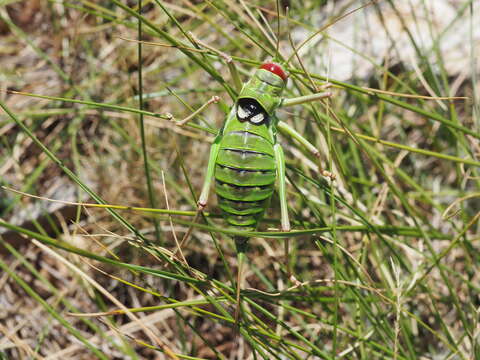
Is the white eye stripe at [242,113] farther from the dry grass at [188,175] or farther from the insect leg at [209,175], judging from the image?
the dry grass at [188,175]

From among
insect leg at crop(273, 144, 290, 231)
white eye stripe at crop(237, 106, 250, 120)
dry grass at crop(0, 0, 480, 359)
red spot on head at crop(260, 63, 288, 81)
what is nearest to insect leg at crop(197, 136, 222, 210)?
white eye stripe at crop(237, 106, 250, 120)

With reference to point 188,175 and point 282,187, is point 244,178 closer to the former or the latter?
point 282,187

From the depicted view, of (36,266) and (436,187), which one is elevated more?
(436,187)

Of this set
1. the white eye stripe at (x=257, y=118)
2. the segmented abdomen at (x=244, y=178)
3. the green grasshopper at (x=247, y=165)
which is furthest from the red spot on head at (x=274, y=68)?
the segmented abdomen at (x=244, y=178)

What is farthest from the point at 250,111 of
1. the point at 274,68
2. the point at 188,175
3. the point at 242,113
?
the point at 188,175

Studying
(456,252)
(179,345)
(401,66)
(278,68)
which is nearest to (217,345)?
(179,345)

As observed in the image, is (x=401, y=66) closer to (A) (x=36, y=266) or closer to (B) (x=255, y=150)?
(B) (x=255, y=150)
